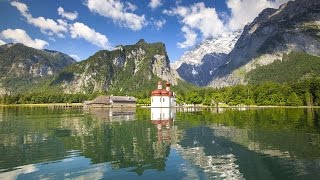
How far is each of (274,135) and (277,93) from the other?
4799 inches

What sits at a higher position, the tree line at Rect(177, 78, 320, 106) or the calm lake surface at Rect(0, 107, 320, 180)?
the tree line at Rect(177, 78, 320, 106)

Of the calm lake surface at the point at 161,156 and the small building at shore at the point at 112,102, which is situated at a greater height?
the small building at shore at the point at 112,102

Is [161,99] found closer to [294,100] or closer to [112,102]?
[112,102]

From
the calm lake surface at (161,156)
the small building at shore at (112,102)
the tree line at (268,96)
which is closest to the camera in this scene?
the calm lake surface at (161,156)

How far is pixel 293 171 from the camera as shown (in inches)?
945

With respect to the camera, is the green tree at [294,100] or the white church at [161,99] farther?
the white church at [161,99]

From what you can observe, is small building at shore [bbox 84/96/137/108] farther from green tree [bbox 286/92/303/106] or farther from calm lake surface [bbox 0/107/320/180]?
calm lake surface [bbox 0/107/320/180]

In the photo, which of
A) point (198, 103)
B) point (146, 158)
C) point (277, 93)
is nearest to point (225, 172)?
point (146, 158)

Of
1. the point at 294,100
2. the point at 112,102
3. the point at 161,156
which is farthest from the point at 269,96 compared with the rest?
the point at 161,156

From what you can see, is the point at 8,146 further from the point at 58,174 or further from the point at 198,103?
the point at 198,103

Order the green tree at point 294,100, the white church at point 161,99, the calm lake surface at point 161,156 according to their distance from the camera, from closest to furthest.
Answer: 1. the calm lake surface at point 161,156
2. the green tree at point 294,100
3. the white church at point 161,99

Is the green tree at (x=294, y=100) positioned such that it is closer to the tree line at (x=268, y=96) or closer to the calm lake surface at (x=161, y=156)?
the tree line at (x=268, y=96)

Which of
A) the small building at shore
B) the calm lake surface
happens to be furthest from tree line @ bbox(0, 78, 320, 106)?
the calm lake surface

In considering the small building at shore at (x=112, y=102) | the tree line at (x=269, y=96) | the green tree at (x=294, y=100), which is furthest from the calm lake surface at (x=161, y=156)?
the small building at shore at (x=112, y=102)
